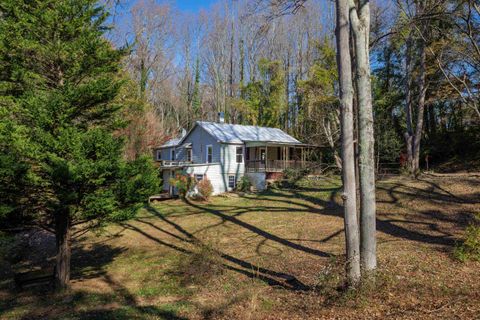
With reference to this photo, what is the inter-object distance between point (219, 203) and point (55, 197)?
1273cm

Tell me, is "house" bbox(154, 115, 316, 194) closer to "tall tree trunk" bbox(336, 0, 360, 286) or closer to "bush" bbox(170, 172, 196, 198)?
"bush" bbox(170, 172, 196, 198)

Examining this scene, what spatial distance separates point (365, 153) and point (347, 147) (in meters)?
0.40

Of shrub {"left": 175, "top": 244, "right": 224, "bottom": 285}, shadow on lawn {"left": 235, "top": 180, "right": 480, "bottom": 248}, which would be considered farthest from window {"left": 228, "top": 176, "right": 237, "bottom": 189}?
shrub {"left": 175, "top": 244, "right": 224, "bottom": 285}

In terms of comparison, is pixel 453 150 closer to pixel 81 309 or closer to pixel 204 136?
pixel 204 136

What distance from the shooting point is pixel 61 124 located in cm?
833

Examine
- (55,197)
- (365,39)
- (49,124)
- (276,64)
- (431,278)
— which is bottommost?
(431,278)

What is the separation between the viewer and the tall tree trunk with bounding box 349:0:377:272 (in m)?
6.27

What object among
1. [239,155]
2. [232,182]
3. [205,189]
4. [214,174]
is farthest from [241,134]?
[205,189]

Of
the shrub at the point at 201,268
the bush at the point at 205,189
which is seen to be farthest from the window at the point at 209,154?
the shrub at the point at 201,268

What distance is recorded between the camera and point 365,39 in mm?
6523

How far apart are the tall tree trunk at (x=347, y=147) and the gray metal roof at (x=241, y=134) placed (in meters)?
20.1

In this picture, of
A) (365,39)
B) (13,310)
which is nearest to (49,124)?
(13,310)

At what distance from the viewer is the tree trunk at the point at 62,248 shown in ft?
28.8

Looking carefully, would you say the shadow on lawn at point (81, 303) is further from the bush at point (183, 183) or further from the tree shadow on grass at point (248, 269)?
the bush at point (183, 183)
